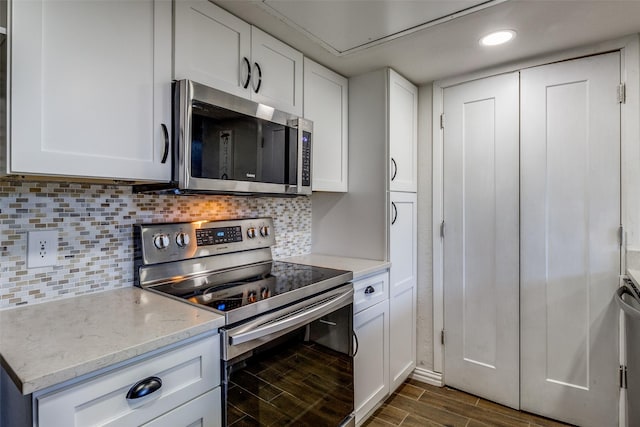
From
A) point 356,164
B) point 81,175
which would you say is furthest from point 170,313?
point 356,164

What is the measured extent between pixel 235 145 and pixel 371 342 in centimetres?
128

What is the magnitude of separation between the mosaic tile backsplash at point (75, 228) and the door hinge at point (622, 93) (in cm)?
223

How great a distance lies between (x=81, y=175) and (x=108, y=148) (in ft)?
0.41

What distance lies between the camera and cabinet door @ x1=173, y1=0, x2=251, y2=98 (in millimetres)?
1303

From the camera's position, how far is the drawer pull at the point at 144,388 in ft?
2.85

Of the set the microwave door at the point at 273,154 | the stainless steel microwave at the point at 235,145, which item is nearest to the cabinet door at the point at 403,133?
the stainless steel microwave at the point at 235,145

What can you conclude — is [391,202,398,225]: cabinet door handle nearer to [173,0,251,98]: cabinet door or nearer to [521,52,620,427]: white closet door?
[521,52,620,427]: white closet door

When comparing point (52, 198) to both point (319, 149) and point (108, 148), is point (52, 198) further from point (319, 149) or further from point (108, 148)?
point (319, 149)

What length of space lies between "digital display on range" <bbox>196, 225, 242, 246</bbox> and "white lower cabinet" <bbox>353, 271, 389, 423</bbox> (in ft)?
2.20

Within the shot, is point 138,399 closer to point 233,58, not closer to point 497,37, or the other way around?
point 233,58

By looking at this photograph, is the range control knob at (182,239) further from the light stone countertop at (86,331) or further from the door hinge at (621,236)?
the door hinge at (621,236)

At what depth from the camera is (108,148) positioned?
1.11 m

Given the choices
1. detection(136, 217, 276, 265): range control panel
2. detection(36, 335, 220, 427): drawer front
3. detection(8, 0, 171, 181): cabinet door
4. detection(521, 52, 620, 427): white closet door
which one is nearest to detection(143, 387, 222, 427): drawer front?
detection(36, 335, 220, 427): drawer front

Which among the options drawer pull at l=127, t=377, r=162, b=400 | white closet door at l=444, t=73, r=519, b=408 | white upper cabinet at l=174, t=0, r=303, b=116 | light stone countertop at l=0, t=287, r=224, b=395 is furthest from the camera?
white closet door at l=444, t=73, r=519, b=408
